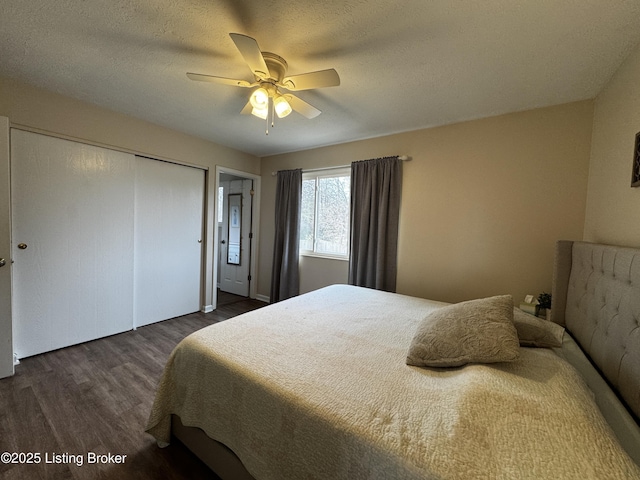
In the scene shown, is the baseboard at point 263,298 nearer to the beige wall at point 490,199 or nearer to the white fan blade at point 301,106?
the beige wall at point 490,199

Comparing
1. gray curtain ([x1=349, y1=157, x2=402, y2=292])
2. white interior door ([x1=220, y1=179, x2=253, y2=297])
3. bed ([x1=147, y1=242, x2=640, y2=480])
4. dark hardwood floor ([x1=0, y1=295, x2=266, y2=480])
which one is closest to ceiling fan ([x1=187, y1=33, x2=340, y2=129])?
gray curtain ([x1=349, y1=157, x2=402, y2=292])

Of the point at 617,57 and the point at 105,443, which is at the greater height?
the point at 617,57

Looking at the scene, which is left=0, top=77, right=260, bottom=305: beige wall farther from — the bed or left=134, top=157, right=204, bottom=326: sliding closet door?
the bed

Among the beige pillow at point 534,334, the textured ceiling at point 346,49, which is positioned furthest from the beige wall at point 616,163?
the beige pillow at point 534,334

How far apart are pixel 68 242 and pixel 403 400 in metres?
3.18

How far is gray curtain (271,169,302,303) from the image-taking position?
3.74m

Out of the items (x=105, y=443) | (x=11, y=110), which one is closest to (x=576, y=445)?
(x=105, y=443)

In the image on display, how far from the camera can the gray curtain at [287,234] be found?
3.74 meters

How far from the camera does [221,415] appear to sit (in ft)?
3.81

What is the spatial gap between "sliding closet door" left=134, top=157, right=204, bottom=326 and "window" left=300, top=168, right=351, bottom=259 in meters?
1.50

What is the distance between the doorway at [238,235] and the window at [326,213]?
0.95 meters

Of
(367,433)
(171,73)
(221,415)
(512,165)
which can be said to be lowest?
(221,415)

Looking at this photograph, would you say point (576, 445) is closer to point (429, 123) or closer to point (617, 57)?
point (617, 57)

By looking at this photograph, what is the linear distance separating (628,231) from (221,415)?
7.76ft
